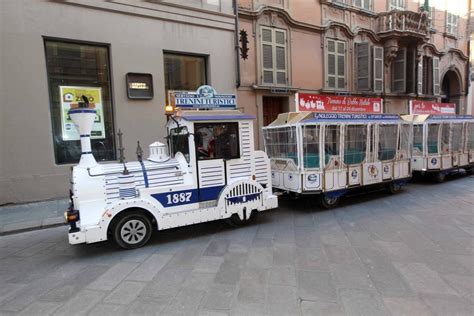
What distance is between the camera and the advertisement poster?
8930 mm

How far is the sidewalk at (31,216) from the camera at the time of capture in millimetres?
6562

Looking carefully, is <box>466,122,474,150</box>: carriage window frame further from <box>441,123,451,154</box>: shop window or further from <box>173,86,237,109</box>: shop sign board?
<box>173,86,237,109</box>: shop sign board

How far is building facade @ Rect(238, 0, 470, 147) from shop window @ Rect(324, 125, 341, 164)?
16.5 feet

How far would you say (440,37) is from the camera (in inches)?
761

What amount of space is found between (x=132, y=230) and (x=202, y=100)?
2706 millimetres

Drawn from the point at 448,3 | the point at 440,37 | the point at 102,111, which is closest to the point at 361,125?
the point at 102,111

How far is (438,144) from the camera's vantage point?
10.9 m

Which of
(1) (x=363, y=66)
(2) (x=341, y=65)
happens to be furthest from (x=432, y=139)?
(1) (x=363, y=66)

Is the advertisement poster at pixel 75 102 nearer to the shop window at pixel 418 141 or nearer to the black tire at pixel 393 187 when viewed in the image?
the black tire at pixel 393 187

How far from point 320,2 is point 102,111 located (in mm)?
10658

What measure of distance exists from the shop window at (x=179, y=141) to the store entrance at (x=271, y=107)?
24.0 ft

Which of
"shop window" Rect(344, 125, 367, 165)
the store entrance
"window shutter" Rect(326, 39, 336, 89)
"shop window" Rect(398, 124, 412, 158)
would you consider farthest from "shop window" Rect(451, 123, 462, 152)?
the store entrance

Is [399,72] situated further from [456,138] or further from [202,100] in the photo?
[202,100]

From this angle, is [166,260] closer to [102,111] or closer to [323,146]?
[323,146]
